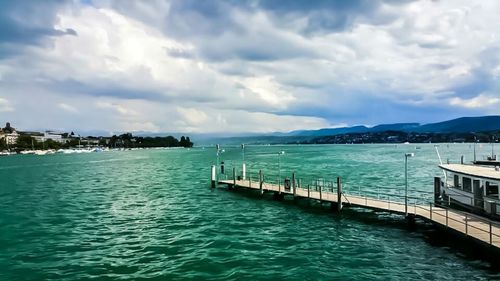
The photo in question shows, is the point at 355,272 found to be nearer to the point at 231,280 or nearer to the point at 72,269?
the point at 231,280

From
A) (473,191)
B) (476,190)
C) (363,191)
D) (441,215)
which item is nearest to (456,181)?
(473,191)

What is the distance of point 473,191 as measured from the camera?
3039 centimetres

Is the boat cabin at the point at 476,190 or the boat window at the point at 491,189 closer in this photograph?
the boat cabin at the point at 476,190

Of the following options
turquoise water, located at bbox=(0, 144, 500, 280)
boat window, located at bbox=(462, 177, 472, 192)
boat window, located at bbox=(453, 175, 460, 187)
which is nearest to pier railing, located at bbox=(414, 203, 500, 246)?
turquoise water, located at bbox=(0, 144, 500, 280)

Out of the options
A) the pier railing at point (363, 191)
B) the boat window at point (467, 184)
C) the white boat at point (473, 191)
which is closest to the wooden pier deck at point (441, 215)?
the pier railing at point (363, 191)

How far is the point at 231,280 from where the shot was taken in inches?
813

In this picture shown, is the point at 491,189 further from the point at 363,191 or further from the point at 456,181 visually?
the point at 363,191

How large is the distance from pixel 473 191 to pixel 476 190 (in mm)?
425

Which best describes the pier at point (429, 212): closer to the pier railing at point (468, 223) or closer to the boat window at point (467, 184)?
the pier railing at point (468, 223)

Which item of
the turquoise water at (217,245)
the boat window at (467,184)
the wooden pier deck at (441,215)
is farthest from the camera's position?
the boat window at (467,184)

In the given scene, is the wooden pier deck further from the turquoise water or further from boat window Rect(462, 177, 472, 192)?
boat window Rect(462, 177, 472, 192)

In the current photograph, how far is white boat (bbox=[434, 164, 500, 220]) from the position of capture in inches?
1095

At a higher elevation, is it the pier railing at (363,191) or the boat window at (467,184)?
the boat window at (467,184)

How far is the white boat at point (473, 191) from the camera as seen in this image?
2781cm
